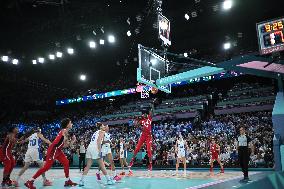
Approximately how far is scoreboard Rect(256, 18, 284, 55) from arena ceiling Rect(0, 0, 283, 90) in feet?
23.9

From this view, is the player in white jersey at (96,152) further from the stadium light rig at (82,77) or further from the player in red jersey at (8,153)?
the stadium light rig at (82,77)

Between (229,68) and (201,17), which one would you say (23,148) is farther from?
(229,68)

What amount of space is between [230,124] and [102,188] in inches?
621

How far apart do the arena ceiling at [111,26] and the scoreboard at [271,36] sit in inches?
287

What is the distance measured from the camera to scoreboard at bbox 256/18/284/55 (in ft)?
41.4

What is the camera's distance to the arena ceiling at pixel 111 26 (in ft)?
64.6

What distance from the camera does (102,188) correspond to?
29.9 feet

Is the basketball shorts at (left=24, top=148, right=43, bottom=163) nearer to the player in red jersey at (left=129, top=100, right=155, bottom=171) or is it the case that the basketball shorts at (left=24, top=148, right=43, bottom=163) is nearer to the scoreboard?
the player in red jersey at (left=129, top=100, right=155, bottom=171)

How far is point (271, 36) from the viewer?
42.4 ft

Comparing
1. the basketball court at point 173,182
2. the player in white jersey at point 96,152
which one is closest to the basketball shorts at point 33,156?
the basketball court at point 173,182

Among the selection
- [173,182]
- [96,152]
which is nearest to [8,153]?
[96,152]

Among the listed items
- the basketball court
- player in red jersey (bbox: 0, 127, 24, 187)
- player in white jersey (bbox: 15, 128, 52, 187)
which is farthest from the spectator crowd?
player in red jersey (bbox: 0, 127, 24, 187)

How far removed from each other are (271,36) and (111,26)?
39.9 feet

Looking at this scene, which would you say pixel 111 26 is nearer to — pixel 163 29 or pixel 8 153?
pixel 163 29
